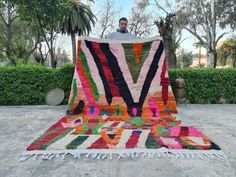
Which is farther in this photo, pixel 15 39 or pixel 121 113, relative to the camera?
pixel 15 39

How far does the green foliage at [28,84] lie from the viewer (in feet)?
16.9

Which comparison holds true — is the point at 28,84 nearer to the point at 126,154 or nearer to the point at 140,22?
the point at 126,154

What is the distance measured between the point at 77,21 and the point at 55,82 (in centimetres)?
889

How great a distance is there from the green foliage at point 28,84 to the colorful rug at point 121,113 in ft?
3.81

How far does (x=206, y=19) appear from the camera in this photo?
51.4 ft

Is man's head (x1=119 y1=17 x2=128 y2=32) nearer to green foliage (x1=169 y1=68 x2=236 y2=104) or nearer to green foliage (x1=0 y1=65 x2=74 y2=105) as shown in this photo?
green foliage (x1=169 y1=68 x2=236 y2=104)

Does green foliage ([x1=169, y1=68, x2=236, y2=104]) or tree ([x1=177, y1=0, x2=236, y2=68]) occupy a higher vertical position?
tree ([x1=177, y1=0, x2=236, y2=68])

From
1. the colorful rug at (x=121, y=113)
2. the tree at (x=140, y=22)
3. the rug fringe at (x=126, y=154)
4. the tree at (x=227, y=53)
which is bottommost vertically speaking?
the rug fringe at (x=126, y=154)

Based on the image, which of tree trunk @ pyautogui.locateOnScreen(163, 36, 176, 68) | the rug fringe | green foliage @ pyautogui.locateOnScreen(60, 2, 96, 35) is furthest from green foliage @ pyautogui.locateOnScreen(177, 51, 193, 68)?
the rug fringe

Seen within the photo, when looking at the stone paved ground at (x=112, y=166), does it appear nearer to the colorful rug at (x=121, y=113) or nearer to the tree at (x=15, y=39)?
the colorful rug at (x=121, y=113)

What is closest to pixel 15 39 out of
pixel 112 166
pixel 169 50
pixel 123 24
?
pixel 169 50

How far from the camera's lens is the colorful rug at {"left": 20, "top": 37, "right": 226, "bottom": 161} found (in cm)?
217

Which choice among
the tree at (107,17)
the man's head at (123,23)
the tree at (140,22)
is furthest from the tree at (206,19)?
the man's head at (123,23)

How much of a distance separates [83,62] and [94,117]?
3.66ft
